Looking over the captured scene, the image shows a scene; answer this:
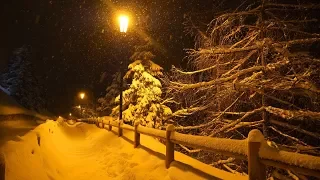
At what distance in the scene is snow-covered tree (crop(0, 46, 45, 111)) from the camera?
56562 millimetres

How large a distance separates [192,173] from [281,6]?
667 cm

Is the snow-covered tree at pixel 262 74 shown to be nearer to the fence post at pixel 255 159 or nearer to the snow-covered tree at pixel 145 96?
the fence post at pixel 255 159

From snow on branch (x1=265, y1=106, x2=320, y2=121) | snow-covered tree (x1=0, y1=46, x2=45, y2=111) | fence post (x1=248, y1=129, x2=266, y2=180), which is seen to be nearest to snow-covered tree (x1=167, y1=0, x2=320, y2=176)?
snow on branch (x1=265, y1=106, x2=320, y2=121)

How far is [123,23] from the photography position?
14141 mm

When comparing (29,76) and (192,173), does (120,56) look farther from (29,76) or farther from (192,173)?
(29,76)

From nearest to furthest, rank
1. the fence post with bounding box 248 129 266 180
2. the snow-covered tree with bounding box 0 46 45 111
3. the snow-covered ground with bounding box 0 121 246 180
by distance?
the fence post with bounding box 248 129 266 180 < the snow-covered ground with bounding box 0 121 246 180 < the snow-covered tree with bounding box 0 46 45 111

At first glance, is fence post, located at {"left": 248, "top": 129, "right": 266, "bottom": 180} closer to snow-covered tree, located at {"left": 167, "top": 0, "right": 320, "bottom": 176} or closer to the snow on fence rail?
the snow on fence rail

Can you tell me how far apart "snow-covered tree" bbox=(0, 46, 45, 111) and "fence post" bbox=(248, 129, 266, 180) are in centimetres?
5693

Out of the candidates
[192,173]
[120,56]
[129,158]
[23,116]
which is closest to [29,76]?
[23,116]

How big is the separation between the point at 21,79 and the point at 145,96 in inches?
1681

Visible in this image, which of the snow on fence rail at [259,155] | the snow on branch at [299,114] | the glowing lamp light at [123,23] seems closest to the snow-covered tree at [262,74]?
the snow on branch at [299,114]

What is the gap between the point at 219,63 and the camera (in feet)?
37.2

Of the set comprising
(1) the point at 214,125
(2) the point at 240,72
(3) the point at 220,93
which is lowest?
(1) the point at 214,125

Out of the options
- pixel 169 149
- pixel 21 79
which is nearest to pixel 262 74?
pixel 169 149
